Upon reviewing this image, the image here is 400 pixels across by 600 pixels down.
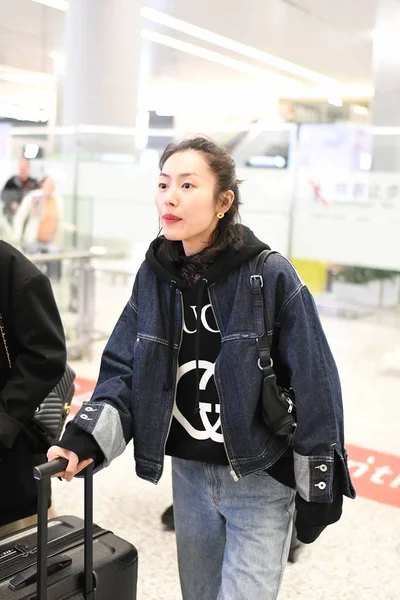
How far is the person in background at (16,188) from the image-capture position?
7.17m

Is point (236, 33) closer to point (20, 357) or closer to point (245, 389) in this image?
point (20, 357)

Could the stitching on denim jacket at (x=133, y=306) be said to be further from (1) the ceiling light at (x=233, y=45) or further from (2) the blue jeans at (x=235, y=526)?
(1) the ceiling light at (x=233, y=45)

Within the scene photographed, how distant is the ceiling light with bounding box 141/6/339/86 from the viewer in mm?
10500

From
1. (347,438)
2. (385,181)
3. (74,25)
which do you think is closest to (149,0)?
(74,25)

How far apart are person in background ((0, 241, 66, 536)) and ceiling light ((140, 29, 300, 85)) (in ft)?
31.4

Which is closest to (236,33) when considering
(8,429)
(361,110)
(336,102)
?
(361,110)

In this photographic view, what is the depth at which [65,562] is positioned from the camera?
1646 millimetres

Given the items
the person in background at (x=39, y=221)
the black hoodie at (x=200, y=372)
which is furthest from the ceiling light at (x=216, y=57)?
the black hoodie at (x=200, y=372)

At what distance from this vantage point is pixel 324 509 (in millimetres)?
1604

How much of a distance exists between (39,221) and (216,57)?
7.84m

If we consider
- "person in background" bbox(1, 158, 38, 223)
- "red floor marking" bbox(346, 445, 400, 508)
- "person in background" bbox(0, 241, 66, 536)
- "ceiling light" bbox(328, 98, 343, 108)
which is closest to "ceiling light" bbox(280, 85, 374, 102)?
"ceiling light" bbox(328, 98, 343, 108)

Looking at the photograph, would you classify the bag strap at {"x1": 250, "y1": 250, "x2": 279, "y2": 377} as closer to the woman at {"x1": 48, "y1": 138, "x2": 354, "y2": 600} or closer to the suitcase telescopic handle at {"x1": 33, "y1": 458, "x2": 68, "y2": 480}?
the woman at {"x1": 48, "y1": 138, "x2": 354, "y2": 600}

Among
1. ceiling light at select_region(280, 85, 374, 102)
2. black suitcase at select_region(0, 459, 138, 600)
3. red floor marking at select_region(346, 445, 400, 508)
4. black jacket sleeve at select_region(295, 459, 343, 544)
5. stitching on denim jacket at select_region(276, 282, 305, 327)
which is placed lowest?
red floor marking at select_region(346, 445, 400, 508)

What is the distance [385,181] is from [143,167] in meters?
2.45
